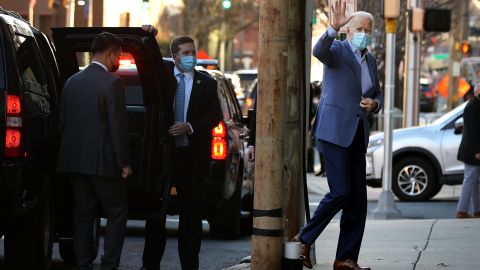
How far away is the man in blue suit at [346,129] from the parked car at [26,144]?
6.19ft

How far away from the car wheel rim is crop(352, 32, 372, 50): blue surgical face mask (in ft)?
36.0

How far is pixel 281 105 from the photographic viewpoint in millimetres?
8336

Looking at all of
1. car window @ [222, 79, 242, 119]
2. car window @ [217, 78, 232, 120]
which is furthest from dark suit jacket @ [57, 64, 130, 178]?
car window @ [222, 79, 242, 119]

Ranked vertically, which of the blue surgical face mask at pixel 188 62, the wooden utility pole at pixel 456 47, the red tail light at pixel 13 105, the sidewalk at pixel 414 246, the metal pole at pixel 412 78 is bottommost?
the sidewalk at pixel 414 246

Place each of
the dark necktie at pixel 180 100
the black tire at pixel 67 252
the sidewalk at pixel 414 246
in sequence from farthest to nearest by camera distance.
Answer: the black tire at pixel 67 252 → the sidewalk at pixel 414 246 → the dark necktie at pixel 180 100

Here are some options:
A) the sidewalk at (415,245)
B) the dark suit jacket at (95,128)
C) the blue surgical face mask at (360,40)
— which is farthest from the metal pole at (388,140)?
the dark suit jacket at (95,128)

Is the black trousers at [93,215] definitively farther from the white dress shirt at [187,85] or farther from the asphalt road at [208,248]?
the asphalt road at [208,248]

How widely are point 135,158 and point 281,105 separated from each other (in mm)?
1667

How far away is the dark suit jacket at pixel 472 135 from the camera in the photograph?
1603 centimetres

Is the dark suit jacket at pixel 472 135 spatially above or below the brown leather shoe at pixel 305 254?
above

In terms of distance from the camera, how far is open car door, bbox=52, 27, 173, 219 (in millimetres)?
9195

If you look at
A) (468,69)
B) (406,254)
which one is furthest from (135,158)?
(468,69)

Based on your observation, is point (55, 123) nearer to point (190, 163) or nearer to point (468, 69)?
point (190, 163)

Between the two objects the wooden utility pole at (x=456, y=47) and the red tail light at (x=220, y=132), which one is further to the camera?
the wooden utility pole at (x=456, y=47)
